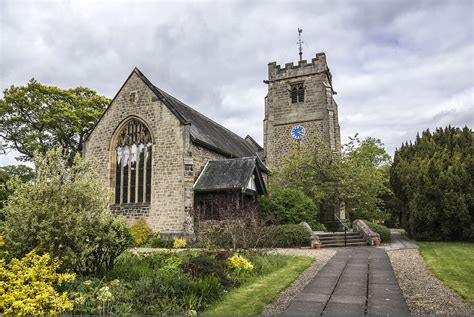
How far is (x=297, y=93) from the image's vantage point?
110 feet

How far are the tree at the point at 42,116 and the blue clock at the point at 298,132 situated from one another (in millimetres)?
17709

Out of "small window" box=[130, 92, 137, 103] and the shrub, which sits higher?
"small window" box=[130, 92, 137, 103]

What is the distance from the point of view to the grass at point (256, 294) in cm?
634

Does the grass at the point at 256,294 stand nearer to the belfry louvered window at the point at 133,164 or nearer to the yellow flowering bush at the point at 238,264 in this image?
the yellow flowering bush at the point at 238,264

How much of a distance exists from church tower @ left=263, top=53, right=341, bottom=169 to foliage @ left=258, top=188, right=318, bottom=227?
1114 cm

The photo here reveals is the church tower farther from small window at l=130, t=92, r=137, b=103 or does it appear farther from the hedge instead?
the hedge

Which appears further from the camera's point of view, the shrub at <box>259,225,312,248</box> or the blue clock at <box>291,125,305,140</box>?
the blue clock at <box>291,125,305,140</box>

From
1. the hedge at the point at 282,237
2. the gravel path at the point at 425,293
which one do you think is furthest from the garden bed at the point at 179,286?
the hedge at the point at 282,237

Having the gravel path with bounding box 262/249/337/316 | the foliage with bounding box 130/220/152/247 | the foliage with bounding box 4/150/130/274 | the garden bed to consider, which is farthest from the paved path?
the foliage with bounding box 130/220/152/247

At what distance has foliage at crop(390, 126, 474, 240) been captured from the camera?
56.6 feet

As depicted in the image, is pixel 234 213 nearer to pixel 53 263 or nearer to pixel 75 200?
pixel 75 200

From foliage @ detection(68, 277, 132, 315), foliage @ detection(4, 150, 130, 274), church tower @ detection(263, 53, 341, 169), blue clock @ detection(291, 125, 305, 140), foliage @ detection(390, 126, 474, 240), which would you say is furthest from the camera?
blue clock @ detection(291, 125, 305, 140)

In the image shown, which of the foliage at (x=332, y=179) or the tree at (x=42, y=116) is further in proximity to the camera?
the tree at (x=42, y=116)

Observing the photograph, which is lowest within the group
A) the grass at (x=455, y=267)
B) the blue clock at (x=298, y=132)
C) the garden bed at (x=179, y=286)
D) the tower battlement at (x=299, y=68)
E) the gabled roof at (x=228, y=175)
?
the grass at (x=455, y=267)
